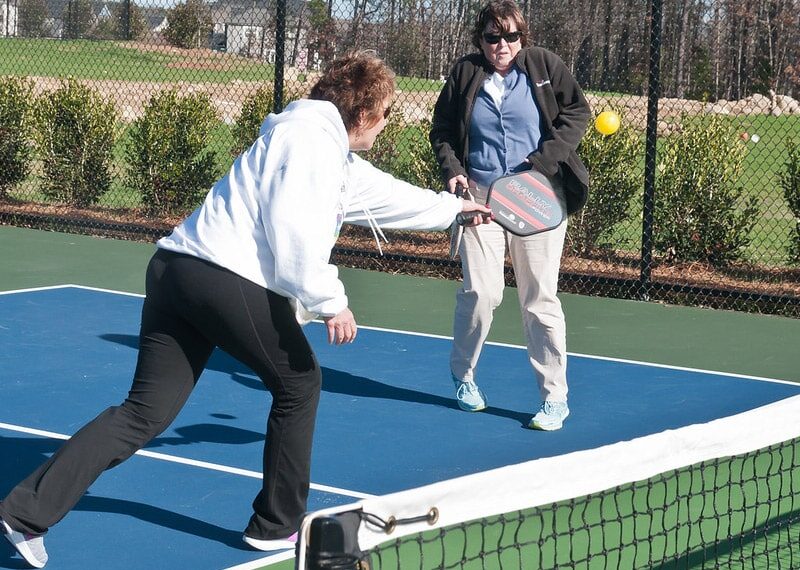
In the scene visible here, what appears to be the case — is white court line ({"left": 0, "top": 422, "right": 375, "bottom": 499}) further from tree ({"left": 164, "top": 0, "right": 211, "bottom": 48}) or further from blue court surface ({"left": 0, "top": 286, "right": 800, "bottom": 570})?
tree ({"left": 164, "top": 0, "right": 211, "bottom": 48})

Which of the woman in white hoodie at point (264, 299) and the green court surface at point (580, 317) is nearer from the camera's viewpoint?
the woman in white hoodie at point (264, 299)

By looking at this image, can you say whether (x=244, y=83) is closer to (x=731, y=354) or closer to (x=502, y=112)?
(x=731, y=354)

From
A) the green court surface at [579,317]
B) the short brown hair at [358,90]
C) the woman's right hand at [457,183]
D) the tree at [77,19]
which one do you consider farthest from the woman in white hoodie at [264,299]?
the tree at [77,19]

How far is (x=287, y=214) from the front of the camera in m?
3.83

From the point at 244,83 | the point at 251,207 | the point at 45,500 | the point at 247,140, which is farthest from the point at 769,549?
the point at 244,83

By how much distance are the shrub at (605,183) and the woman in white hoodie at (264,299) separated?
21.7ft

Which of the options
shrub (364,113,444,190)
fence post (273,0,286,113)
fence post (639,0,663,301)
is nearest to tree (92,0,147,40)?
shrub (364,113,444,190)

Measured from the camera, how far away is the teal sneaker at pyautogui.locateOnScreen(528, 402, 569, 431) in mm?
5969

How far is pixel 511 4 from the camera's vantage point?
587 centimetres

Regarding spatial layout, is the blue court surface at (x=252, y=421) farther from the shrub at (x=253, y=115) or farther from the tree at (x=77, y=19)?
the tree at (x=77, y=19)

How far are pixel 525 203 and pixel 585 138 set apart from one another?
5370 millimetres

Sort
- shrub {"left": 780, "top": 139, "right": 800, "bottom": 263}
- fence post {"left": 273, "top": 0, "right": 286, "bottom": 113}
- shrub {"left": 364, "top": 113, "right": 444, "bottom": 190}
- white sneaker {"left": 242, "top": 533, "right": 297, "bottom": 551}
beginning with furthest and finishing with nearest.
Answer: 1. shrub {"left": 364, "top": 113, "right": 444, "bottom": 190}
2. fence post {"left": 273, "top": 0, "right": 286, "bottom": 113}
3. shrub {"left": 780, "top": 139, "right": 800, "bottom": 263}
4. white sneaker {"left": 242, "top": 533, "right": 297, "bottom": 551}

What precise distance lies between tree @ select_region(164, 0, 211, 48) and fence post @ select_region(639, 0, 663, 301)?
1118cm

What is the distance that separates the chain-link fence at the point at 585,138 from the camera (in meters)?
10.3
